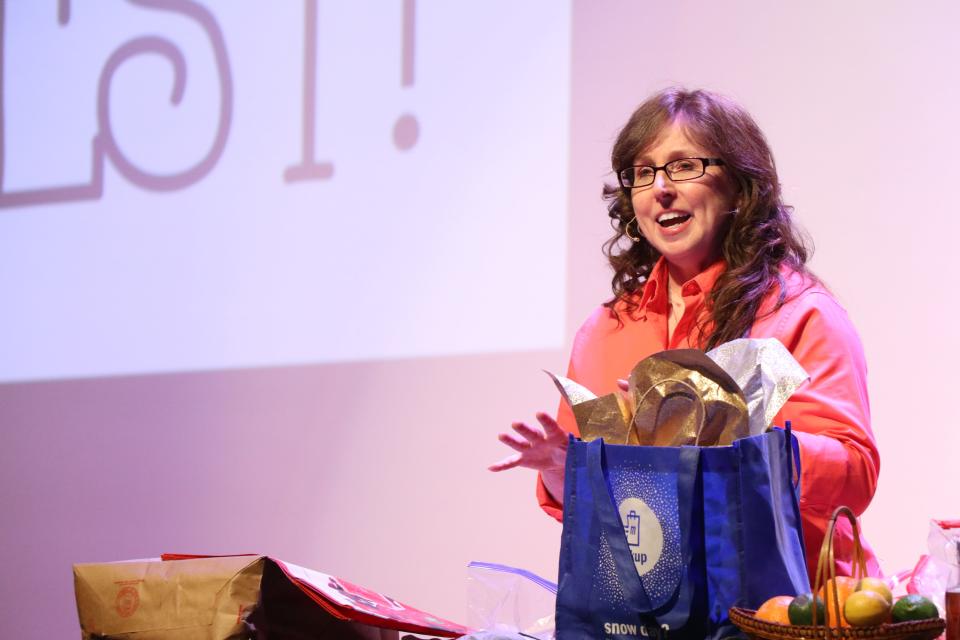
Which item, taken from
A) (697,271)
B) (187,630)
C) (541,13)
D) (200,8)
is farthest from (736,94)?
(187,630)

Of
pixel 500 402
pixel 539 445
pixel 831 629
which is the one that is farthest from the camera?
pixel 500 402

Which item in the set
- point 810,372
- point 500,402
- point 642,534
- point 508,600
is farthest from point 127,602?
point 500,402

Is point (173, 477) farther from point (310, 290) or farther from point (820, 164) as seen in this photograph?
point (820, 164)

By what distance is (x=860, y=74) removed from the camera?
8.43ft

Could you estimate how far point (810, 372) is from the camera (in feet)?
5.23

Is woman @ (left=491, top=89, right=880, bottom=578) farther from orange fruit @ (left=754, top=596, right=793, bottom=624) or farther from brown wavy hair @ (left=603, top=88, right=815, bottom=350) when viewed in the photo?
orange fruit @ (left=754, top=596, right=793, bottom=624)

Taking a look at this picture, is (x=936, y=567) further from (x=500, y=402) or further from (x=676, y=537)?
(x=500, y=402)

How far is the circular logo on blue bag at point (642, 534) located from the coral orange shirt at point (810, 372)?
291 millimetres

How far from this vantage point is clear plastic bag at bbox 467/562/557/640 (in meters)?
1.55

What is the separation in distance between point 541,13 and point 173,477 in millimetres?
1660

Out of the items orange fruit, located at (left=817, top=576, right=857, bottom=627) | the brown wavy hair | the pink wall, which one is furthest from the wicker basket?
the pink wall

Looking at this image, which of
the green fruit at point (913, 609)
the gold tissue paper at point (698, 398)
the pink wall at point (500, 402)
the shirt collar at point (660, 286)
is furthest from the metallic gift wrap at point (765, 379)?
the pink wall at point (500, 402)

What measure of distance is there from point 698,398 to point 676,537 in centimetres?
15

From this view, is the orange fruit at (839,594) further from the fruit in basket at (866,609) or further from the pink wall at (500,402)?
the pink wall at (500,402)
